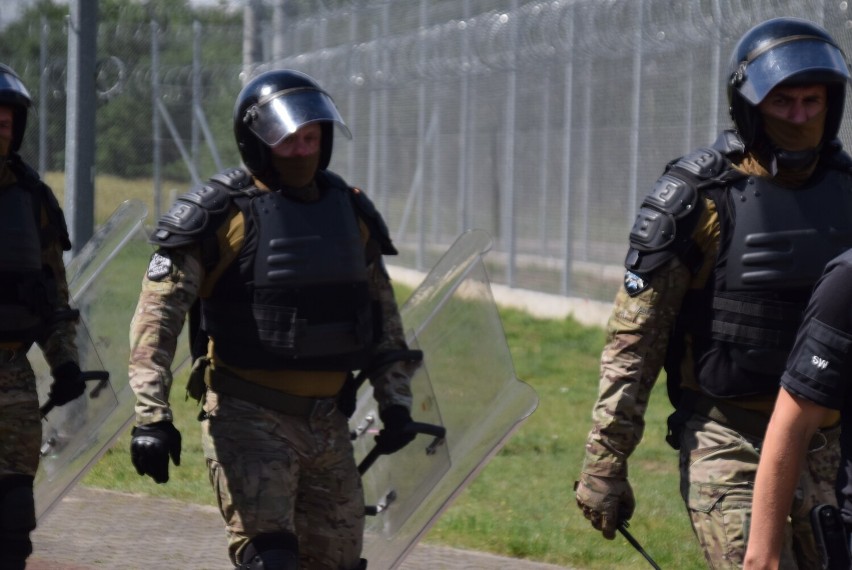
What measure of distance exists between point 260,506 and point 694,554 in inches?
105

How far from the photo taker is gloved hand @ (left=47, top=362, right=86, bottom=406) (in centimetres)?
525

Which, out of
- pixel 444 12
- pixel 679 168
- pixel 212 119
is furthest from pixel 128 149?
pixel 679 168

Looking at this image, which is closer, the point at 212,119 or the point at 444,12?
the point at 444,12

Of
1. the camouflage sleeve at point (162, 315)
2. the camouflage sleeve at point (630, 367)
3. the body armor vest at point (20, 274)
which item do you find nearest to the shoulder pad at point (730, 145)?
the camouflage sleeve at point (630, 367)

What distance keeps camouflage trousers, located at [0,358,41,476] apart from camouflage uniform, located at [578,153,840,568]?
2.05 m

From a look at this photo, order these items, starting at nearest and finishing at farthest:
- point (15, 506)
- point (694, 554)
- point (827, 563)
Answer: point (827, 563), point (15, 506), point (694, 554)

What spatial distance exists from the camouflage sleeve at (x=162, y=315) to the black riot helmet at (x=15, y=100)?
116cm

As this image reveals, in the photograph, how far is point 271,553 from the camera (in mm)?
4109

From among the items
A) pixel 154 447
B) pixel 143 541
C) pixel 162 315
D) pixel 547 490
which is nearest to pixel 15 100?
pixel 162 315

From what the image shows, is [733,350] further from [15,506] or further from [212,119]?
[212,119]

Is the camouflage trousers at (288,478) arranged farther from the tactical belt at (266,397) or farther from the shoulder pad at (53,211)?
the shoulder pad at (53,211)

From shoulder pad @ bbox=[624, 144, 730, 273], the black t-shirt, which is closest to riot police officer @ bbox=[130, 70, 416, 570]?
shoulder pad @ bbox=[624, 144, 730, 273]

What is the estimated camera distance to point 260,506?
4.16 meters

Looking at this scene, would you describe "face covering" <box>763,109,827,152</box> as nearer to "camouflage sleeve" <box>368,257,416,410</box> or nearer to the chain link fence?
"camouflage sleeve" <box>368,257,416,410</box>
